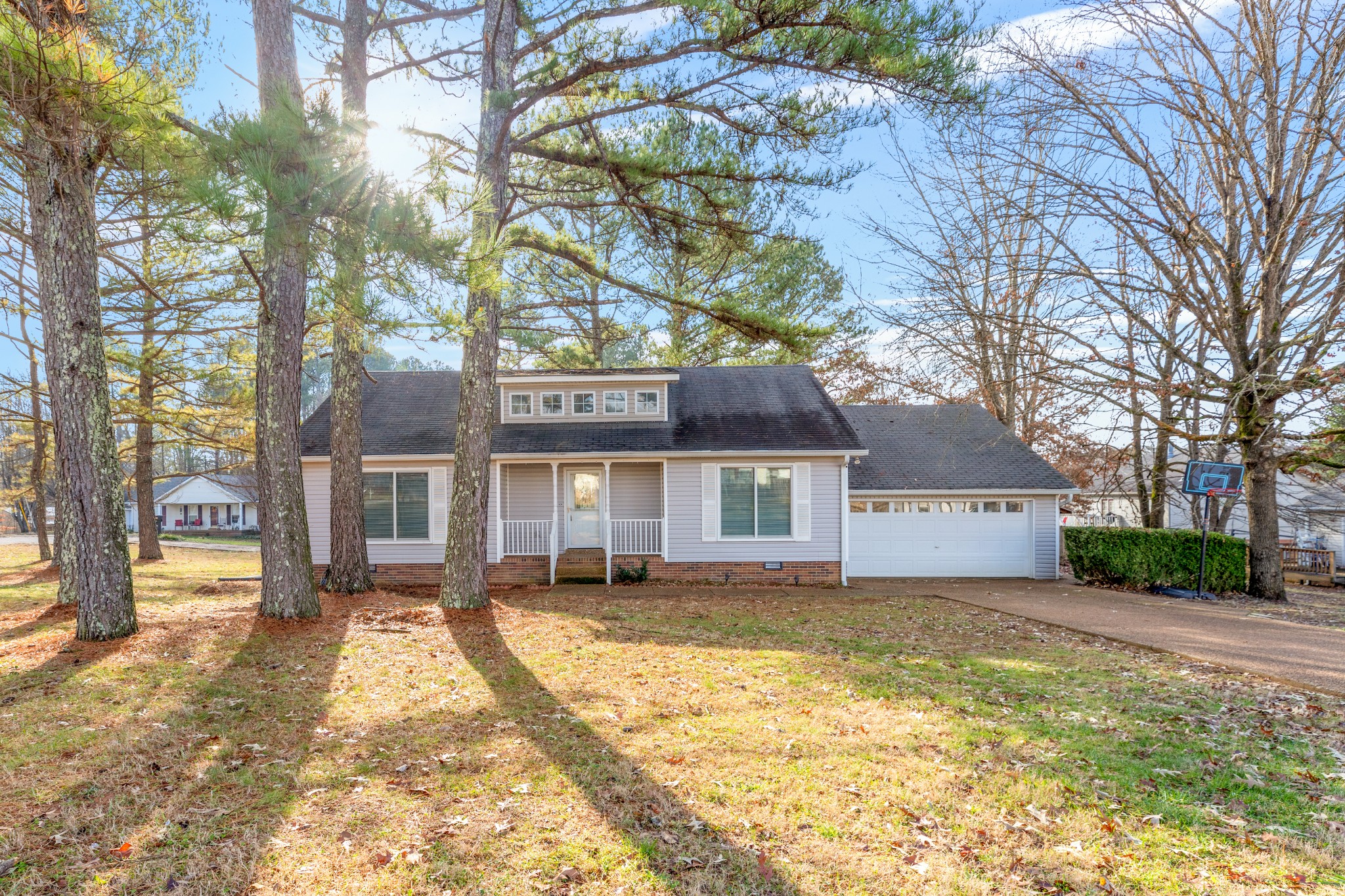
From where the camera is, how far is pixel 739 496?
13.1m

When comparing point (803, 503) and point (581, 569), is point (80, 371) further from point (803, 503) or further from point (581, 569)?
point (803, 503)

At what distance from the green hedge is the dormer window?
30.8 ft

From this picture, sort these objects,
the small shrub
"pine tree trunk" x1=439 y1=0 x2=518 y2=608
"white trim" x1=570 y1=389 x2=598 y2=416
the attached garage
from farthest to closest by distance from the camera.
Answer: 1. the attached garage
2. "white trim" x1=570 y1=389 x2=598 y2=416
3. the small shrub
4. "pine tree trunk" x1=439 y1=0 x2=518 y2=608

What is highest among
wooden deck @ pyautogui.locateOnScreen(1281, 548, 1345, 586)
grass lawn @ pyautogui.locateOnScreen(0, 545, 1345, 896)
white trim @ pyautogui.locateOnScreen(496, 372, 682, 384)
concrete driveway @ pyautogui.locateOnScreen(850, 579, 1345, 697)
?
white trim @ pyautogui.locateOnScreen(496, 372, 682, 384)

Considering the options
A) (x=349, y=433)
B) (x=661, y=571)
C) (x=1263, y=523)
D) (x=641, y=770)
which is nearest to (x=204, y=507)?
(x=349, y=433)

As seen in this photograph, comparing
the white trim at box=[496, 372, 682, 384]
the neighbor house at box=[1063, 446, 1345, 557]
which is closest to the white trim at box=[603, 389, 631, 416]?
the white trim at box=[496, 372, 682, 384]

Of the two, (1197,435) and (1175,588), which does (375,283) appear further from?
(1175,588)

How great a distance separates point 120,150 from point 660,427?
934cm

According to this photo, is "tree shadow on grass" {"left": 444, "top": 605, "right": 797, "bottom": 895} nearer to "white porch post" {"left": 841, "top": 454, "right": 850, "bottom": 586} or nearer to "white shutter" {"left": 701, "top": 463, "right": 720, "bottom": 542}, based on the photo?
"white shutter" {"left": 701, "top": 463, "right": 720, "bottom": 542}

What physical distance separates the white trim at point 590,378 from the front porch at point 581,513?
174cm

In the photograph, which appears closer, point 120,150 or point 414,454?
point 120,150

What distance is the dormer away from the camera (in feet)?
45.8

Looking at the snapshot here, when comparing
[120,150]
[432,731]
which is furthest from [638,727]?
[120,150]

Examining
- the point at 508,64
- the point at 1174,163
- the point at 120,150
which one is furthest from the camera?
the point at 1174,163
